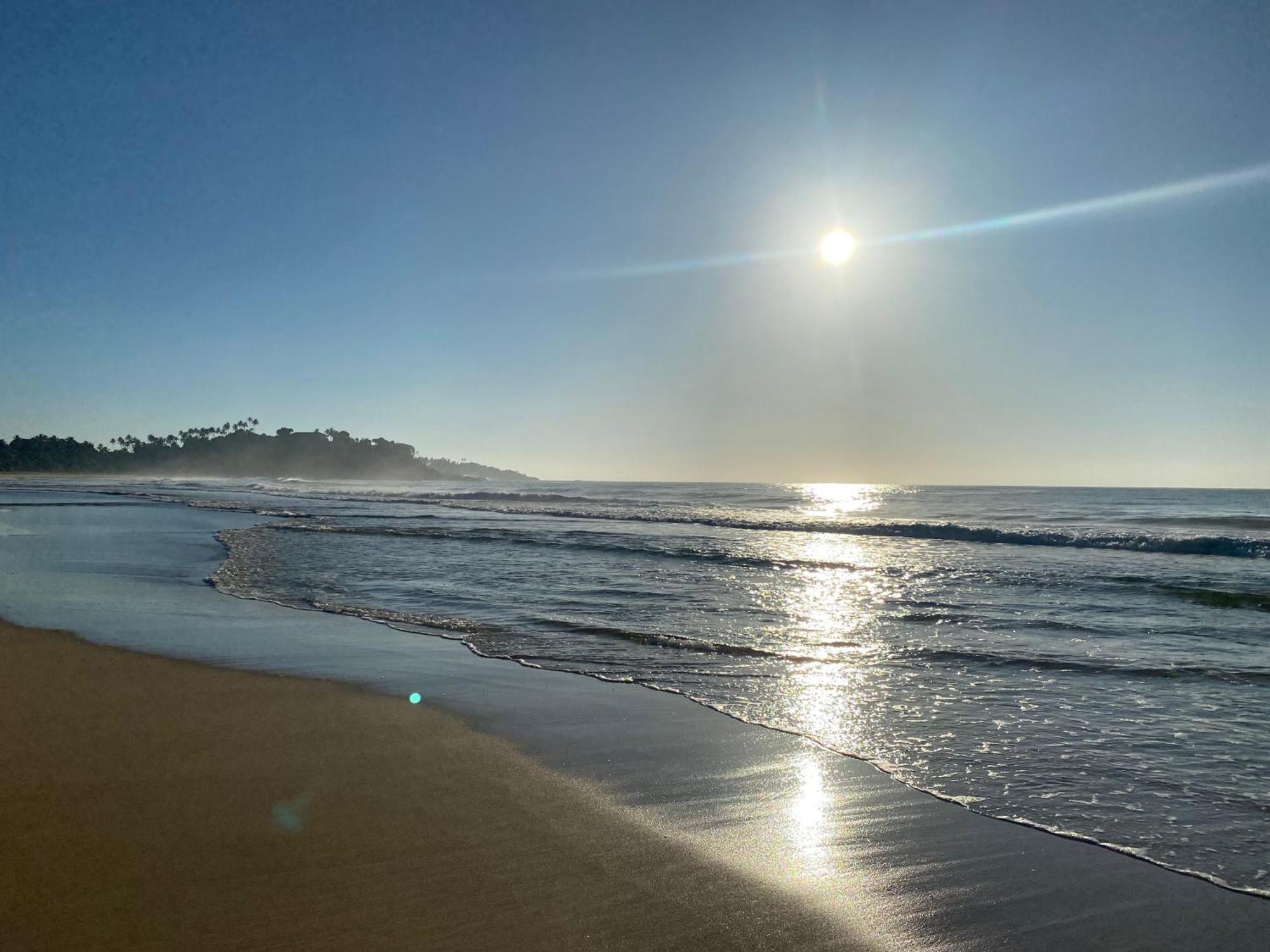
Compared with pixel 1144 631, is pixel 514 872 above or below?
below

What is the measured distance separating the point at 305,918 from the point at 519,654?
4475mm

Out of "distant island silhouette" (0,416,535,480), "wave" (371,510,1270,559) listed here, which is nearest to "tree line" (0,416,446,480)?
"distant island silhouette" (0,416,535,480)

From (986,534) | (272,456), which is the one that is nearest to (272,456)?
(272,456)

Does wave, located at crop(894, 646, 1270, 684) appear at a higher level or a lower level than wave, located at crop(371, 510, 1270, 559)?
lower

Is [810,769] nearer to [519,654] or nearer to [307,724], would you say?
[307,724]

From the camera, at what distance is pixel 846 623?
8867 mm

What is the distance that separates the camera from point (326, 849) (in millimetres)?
3090

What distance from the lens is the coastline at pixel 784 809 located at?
275 centimetres

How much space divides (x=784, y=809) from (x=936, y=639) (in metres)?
4.85

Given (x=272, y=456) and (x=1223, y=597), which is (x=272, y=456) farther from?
(x=1223, y=597)

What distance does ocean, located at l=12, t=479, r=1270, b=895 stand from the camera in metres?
4.09

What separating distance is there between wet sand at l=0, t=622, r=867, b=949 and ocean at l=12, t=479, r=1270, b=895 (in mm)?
1770

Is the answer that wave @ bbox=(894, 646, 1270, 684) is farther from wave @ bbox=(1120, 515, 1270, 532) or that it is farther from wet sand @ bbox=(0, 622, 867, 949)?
wave @ bbox=(1120, 515, 1270, 532)

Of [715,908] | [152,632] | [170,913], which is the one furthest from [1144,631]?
[152,632]
